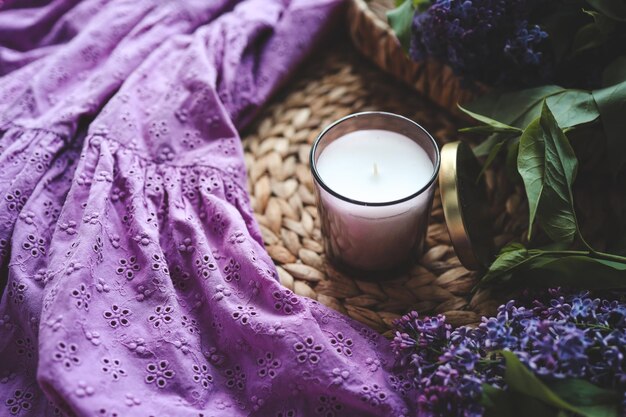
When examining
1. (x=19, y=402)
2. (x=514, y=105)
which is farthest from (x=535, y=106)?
(x=19, y=402)

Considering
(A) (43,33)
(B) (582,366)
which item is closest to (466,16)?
(B) (582,366)

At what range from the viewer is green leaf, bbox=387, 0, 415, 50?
2.37 feet

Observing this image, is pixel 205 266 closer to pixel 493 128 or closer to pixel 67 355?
pixel 67 355

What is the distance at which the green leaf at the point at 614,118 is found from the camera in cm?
57

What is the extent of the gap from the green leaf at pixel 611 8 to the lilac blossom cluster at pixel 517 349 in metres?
0.27

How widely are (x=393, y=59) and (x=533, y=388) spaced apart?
0.49m

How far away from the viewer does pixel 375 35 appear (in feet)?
2.63

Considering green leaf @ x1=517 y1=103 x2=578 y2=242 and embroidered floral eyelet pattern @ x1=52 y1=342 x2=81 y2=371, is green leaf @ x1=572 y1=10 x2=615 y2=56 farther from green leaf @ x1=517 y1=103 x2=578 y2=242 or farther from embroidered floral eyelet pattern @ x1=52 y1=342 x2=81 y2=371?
embroidered floral eyelet pattern @ x1=52 y1=342 x2=81 y2=371

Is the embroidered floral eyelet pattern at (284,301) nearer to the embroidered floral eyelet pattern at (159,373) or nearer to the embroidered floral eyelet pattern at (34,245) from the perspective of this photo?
the embroidered floral eyelet pattern at (159,373)

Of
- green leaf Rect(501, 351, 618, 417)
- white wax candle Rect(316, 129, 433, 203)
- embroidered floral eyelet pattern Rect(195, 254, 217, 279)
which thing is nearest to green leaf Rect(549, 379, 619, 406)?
green leaf Rect(501, 351, 618, 417)

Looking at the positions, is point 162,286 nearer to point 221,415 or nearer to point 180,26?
point 221,415

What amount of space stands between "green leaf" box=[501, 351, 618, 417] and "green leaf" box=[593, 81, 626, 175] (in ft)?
0.81

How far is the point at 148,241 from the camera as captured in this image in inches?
23.6

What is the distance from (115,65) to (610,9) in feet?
1.82
